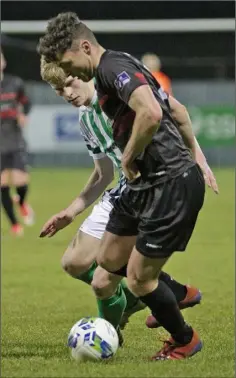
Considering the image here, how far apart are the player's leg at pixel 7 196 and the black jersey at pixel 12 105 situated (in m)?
0.15

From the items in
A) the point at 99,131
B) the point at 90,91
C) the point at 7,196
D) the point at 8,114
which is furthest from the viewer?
the point at 8,114

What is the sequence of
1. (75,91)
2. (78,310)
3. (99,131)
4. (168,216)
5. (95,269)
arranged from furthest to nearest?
(78,310) < (95,269) < (99,131) < (75,91) < (168,216)

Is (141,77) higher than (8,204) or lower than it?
higher

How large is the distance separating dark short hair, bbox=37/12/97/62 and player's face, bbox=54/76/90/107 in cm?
62

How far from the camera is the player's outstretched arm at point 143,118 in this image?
4.69 m

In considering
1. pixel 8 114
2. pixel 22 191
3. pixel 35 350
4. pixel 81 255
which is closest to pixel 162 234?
pixel 81 255

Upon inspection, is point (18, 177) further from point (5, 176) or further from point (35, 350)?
point (35, 350)

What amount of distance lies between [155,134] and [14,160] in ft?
27.1

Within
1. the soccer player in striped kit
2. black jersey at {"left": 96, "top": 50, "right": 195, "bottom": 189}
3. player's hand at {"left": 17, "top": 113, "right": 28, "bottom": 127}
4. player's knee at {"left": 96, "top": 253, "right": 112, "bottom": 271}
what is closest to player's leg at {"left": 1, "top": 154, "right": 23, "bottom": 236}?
player's hand at {"left": 17, "top": 113, "right": 28, "bottom": 127}

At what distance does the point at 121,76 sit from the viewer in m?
4.74

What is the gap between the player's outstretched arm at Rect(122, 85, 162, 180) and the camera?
4688 mm

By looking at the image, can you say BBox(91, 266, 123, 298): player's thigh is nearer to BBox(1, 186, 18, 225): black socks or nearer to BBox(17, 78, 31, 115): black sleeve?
BBox(1, 186, 18, 225): black socks

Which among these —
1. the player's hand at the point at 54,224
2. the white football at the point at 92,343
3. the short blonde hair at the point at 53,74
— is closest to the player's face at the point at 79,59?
the short blonde hair at the point at 53,74

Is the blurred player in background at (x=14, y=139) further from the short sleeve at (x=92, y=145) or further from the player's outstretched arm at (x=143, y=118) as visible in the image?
the player's outstretched arm at (x=143, y=118)
